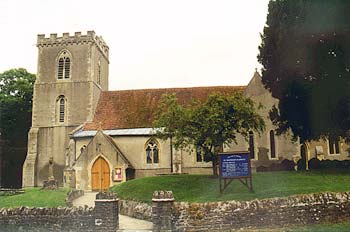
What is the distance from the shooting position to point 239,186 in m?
19.3

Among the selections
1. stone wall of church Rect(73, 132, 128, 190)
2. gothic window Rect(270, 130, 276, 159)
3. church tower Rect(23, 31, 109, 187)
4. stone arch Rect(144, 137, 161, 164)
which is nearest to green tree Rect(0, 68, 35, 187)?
church tower Rect(23, 31, 109, 187)

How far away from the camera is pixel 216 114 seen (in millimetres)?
21922

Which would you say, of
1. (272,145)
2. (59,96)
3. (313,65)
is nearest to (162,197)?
(313,65)

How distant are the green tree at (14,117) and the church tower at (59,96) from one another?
36.6 feet

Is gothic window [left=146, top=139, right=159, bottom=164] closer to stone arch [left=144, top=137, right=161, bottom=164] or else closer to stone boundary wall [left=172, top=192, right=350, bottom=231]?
stone arch [left=144, top=137, right=161, bottom=164]

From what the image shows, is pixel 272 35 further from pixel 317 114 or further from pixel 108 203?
pixel 108 203

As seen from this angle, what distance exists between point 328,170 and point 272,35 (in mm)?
9441

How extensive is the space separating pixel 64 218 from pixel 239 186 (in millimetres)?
8780

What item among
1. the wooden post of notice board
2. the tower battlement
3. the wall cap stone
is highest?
the tower battlement

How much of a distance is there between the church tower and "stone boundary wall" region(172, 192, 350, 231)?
83.7 feet

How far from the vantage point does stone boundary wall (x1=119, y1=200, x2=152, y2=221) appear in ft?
58.7

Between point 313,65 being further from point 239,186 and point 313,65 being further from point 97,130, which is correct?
point 97,130

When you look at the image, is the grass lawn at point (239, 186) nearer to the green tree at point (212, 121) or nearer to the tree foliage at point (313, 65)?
the green tree at point (212, 121)

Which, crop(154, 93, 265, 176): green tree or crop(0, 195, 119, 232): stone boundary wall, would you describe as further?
crop(154, 93, 265, 176): green tree
